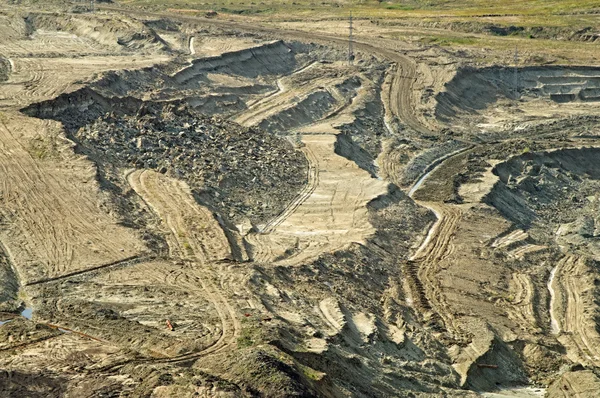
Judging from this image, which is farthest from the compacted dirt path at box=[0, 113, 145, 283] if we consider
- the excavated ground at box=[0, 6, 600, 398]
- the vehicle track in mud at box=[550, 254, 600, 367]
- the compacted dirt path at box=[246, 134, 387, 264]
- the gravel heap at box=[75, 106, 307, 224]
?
the vehicle track in mud at box=[550, 254, 600, 367]

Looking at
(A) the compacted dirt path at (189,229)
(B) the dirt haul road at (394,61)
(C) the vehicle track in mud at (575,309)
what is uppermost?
(A) the compacted dirt path at (189,229)

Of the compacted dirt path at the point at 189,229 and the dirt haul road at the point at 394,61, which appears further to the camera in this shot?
the dirt haul road at the point at 394,61

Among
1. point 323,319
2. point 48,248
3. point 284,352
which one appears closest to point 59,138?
point 48,248

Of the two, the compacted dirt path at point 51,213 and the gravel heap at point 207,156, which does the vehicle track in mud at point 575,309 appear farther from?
the compacted dirt path at point 51,213

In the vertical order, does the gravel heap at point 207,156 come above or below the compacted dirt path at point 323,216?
above

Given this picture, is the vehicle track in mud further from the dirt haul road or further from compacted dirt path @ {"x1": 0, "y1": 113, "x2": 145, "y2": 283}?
the dirt haul road

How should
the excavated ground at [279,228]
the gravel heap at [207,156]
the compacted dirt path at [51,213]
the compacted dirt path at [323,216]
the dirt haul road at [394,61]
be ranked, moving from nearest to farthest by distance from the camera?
the excavated ground at [279,228]
the compacted dirt path at [51,213]
the compacted dirt path at [323,216]
the gravel heap at [207,156]
the dirt haul road at [394,61]

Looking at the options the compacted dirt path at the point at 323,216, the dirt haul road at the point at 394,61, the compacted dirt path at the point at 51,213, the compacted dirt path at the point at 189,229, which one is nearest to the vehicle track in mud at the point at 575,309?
the compacted dirt path at the point at 323,216
